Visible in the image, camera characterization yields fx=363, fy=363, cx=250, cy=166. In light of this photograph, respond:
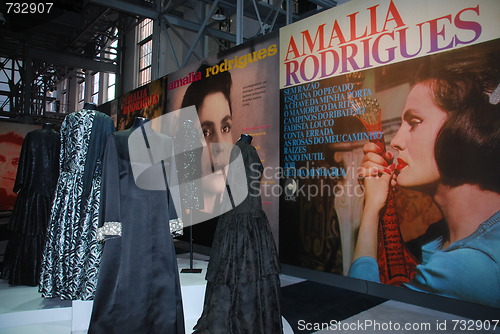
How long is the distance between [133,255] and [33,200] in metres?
1.90

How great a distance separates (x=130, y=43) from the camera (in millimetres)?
12367

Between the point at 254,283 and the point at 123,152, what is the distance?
117 cm

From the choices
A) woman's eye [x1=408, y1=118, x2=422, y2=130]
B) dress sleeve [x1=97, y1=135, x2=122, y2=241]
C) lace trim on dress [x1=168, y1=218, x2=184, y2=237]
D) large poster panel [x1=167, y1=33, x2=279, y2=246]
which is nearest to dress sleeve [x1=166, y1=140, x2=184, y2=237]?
lace trim on dress [x1=168, y1=218, x2=184, y2=237]

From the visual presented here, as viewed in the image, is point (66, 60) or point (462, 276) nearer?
point (462, 276)

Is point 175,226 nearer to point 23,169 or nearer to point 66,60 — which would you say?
point 23,169

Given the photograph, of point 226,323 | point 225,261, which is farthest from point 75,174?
point 226,323

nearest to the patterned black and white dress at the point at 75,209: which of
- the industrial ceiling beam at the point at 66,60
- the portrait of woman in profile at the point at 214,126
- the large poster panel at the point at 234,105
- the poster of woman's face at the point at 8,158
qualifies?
the large poster panel at the point at 234,105

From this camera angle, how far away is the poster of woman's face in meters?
10.4

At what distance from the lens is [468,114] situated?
2.80 meters

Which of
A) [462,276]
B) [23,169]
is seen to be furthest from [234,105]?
[462,276]

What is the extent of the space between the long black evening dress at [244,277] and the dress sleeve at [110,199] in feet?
2.40

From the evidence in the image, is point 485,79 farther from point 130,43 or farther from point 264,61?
point 130,43

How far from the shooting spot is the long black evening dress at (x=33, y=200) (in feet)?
10.8

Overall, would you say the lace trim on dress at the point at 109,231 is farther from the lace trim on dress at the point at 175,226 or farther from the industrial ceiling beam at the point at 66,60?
the industrial ceiling beam at the point at 66,60
